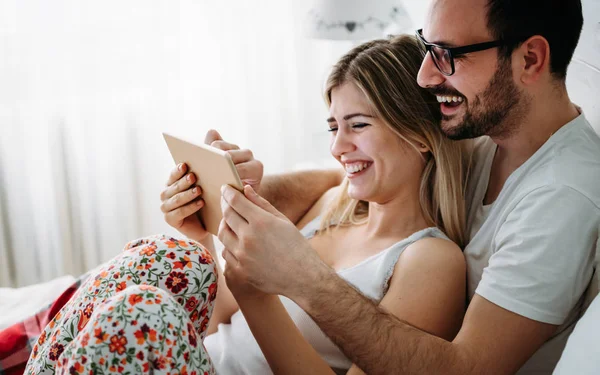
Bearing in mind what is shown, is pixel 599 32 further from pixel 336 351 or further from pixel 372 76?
→ pixel 336 351

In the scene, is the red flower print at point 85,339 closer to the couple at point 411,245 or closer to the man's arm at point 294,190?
the couple at point 411,245

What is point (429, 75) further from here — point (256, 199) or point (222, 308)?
point (222, 308)

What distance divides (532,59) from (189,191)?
0.77 m

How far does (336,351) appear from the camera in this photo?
1356mm

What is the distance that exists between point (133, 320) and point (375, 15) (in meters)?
1.73

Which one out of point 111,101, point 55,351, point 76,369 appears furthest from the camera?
point 111,101

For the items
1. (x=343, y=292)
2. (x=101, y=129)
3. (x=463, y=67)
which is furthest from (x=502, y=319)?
(x=101, y=129)

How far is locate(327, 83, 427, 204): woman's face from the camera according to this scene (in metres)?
1.39

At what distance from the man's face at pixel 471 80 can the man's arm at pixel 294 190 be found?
60cm

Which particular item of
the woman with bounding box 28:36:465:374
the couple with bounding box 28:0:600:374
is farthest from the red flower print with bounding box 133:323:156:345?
the woman with bounding box 28:36:465:374

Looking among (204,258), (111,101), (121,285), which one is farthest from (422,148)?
(111,101)

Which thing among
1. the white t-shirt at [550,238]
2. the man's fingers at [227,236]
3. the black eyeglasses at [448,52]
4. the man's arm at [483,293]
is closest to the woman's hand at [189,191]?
the man's fingers at [227,236]

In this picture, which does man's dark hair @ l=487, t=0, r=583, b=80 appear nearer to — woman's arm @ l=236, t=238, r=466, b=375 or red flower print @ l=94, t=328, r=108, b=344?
woman's arm @ l=236, t=238, r=466, b=375

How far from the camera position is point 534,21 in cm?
121
